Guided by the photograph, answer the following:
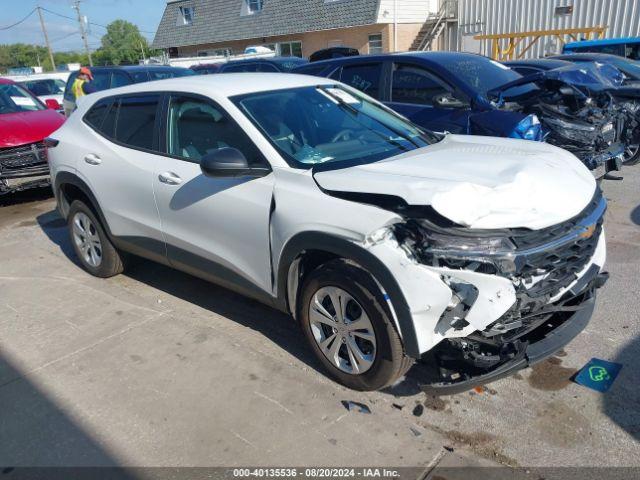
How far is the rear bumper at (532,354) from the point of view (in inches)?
110

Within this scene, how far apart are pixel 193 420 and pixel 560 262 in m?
2.18

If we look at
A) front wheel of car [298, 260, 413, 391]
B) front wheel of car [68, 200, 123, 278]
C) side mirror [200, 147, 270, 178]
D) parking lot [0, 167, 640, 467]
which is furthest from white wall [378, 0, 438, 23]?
front wheel of car [298, 260, 413, 391]

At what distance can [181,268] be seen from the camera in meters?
4.35

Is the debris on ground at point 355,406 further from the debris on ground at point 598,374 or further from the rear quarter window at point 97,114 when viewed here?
the rear quarter window at point 97,114

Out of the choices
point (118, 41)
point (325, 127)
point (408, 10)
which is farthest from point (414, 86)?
point (118, 41)

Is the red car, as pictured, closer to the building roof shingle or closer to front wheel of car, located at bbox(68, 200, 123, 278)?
front wheel of car, located at bbox(68, 200, 123, 278)

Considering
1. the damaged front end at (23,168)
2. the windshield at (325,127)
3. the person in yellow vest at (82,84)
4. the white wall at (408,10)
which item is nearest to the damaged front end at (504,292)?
the windshield at (325,127)

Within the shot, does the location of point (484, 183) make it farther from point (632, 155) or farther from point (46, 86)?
point (46, 86)

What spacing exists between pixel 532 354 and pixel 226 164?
1977mm

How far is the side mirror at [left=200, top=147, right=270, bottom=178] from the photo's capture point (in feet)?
10.9

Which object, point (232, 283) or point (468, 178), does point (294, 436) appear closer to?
point (232, 283)

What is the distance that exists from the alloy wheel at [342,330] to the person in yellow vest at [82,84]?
31.2 feet

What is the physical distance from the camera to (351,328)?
3.16 m

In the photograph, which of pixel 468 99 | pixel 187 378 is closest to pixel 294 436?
pixel 187 378
